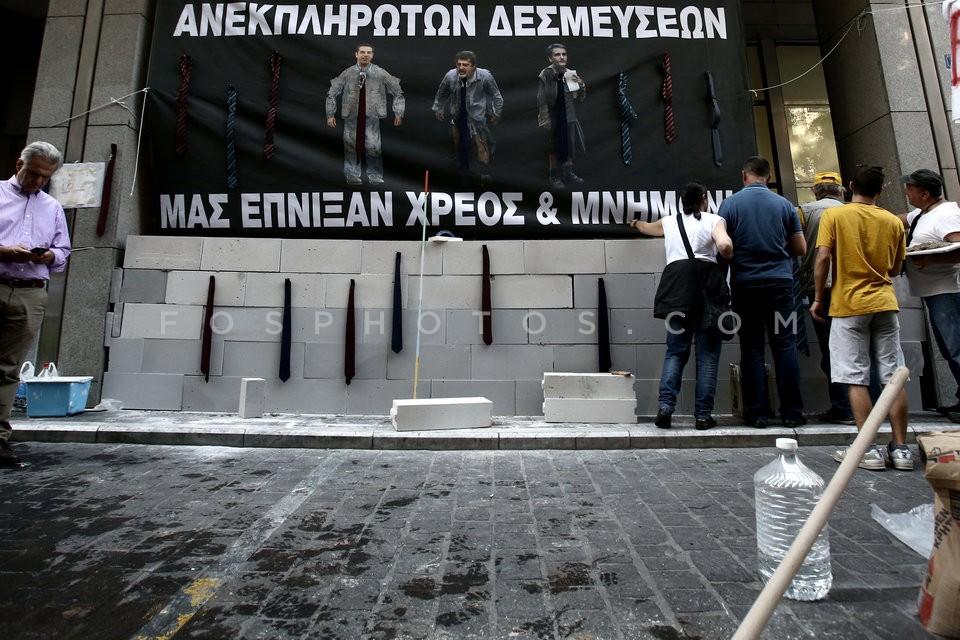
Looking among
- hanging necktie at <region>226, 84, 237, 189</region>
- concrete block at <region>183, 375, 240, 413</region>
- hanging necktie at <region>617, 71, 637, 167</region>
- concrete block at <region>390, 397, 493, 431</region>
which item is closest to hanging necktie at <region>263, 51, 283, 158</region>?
hanging necktie at <region>226, 84, 237, 189</region>

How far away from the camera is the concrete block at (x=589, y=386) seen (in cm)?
481

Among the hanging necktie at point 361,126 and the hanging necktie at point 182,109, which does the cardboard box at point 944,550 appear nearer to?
the hanging necktie at point 361,126

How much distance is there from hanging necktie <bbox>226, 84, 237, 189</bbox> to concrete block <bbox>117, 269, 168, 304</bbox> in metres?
1.28

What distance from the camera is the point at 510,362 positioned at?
17.9ft

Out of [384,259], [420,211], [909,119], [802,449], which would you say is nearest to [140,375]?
[384,259]

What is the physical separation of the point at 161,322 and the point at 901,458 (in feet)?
21.8

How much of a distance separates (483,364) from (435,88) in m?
3.26

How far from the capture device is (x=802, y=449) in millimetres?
4035

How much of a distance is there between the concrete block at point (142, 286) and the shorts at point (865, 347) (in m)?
6.34

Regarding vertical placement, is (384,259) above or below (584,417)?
above

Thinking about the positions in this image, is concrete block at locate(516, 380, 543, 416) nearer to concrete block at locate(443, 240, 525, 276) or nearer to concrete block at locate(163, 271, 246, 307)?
concrete block at locate(443, 240, 525, 276)

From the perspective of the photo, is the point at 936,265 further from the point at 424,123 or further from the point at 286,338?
the point at 286,338

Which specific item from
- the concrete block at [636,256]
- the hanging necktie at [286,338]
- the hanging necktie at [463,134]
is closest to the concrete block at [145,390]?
the hanging necktie at [286,338]

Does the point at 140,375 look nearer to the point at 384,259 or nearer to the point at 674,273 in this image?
the point at 384,259
